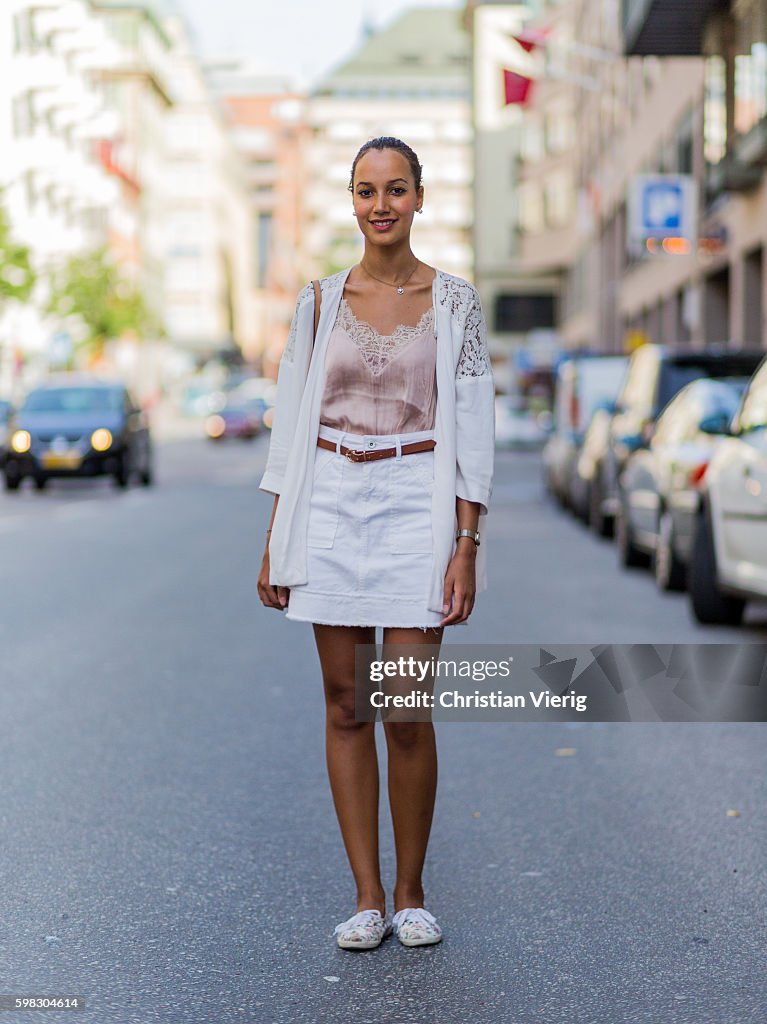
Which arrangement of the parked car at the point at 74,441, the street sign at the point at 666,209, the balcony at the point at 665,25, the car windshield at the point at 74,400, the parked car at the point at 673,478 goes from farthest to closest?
the street sign at the point at 666,209, the balcony at the point at 665,25, the car windshield at the point at 74,400, the parked car at the point at 74,441, the parked car at the point at 673,478

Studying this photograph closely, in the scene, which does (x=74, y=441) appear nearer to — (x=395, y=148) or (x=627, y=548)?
(x=627, y=548)

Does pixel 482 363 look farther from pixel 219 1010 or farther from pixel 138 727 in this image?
pixel 138 727

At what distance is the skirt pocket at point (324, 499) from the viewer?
4207 mm

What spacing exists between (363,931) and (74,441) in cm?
2312

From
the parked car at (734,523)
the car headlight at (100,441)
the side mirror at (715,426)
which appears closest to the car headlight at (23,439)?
the car headlight at (100,441)

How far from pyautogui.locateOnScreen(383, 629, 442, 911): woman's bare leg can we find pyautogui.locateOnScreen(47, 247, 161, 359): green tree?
59.1 m

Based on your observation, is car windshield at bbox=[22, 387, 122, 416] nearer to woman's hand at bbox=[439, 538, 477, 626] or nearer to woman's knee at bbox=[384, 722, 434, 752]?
woman's knee at bbox=[384, 722, 434, 752]

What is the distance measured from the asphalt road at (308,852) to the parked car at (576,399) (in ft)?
38.2

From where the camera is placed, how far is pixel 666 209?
3172 cm

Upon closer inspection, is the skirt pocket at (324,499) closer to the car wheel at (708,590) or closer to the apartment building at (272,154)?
the car wheel at (708,590)

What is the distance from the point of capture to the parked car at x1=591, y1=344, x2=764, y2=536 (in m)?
14.6

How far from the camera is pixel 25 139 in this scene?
66.6 meters

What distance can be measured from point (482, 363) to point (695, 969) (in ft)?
4.83

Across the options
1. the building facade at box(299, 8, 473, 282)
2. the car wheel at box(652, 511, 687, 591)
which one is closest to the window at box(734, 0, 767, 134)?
the car wheel at box(652, 511, 687, 591)
